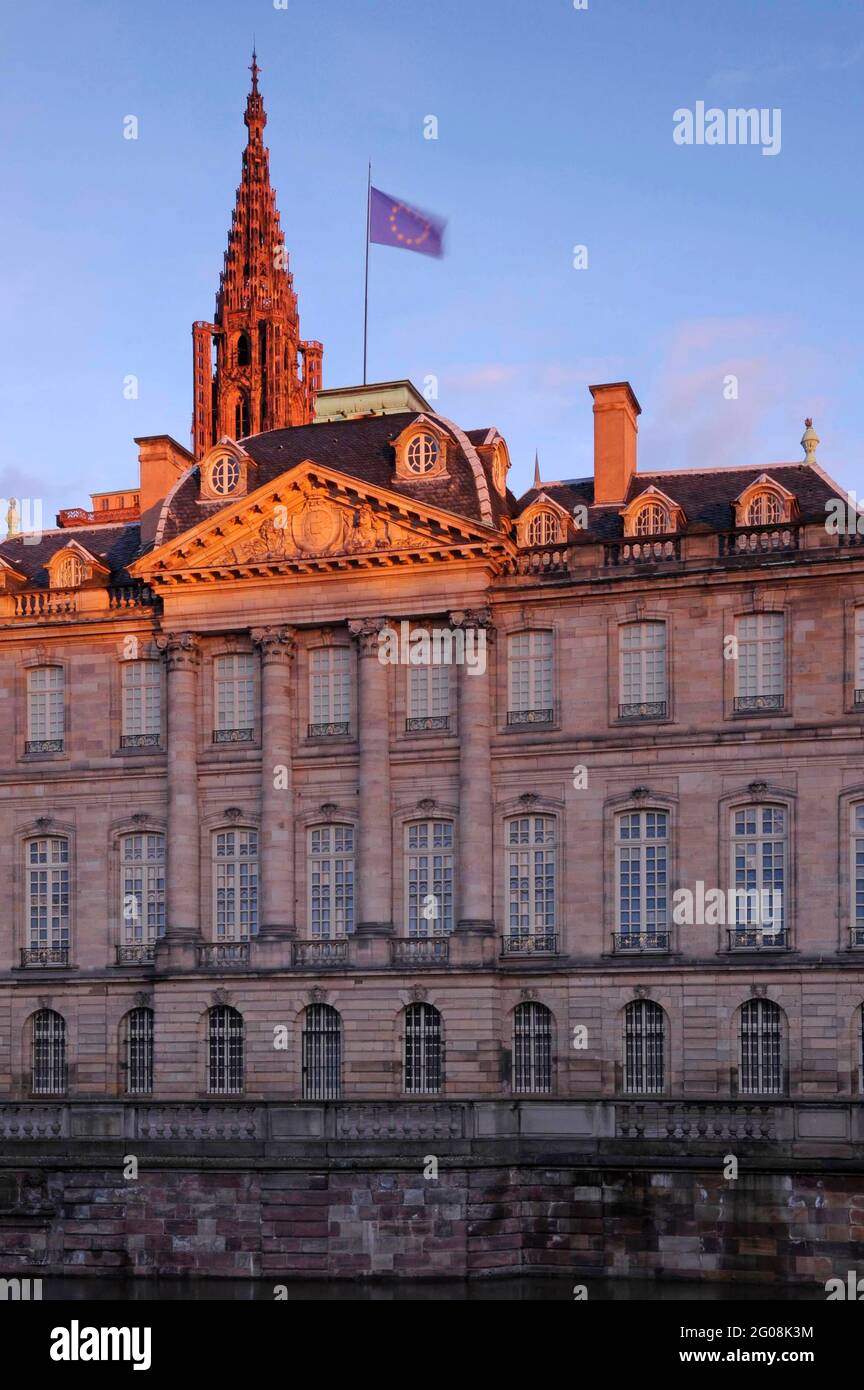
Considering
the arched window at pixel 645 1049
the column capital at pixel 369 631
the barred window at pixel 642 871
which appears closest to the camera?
the arched window at pixel 645 1049

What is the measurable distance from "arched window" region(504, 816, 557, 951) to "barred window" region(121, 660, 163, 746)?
9.53 metres


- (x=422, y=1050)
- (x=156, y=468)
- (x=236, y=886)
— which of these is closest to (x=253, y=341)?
(x=156, y=468)

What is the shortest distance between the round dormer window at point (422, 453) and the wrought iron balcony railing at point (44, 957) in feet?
47.7

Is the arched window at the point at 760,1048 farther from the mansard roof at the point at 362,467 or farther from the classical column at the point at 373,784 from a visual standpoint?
the mansard roof at the point at 362,467

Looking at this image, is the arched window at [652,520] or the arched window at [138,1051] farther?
the arched window at [138,1051]

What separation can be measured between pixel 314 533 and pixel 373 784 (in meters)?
6.11

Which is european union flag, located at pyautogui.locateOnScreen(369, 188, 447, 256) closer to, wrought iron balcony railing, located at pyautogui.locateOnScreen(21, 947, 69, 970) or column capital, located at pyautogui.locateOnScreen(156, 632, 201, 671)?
column capital, located at pyautogui.locateOnScreen(156, 632, 201, 671)

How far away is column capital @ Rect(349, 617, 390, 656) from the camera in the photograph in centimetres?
5022

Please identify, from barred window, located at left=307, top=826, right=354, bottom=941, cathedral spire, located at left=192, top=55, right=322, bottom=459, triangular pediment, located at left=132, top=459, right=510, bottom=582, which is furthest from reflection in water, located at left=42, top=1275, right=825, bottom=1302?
cathedral spire, located at left=192, top=55, right=322, bottom=459

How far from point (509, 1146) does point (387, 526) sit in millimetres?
14489

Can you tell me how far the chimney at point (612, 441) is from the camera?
51.6 meters

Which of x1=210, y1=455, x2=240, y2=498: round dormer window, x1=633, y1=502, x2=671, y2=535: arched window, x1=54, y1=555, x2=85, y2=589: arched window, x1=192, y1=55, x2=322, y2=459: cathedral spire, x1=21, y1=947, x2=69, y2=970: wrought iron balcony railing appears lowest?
x1=21, y1=947, x2=69, y2=970: wrought iron balcony railing

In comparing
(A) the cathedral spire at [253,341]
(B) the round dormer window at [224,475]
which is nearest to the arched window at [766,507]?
(B) the round dormer window at [224,475]
